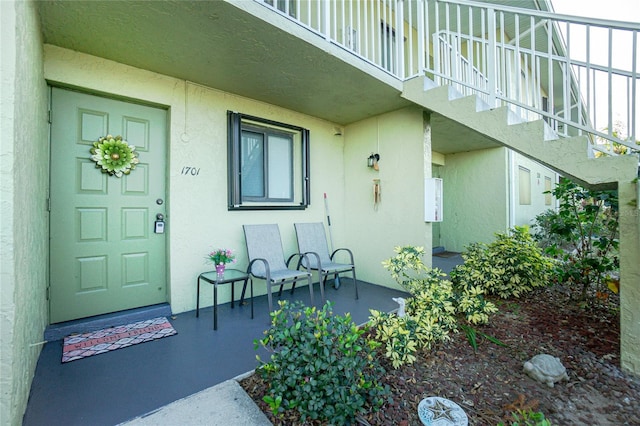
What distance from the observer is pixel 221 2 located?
211cm

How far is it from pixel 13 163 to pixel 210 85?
8.15ft

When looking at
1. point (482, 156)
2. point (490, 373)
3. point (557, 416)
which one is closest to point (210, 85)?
point (490, 373)

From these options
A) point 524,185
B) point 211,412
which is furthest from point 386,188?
point 524,185

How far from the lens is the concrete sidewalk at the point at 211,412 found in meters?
1.55

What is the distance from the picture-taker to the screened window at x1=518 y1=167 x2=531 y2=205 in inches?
273

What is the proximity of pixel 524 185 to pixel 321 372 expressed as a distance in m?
7.79

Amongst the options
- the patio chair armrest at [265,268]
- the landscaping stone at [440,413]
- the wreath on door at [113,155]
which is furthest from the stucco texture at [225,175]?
the landscaping stone at [440,413]

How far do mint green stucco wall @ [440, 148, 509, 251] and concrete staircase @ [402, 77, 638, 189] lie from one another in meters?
3.61

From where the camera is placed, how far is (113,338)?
2578 millimetres

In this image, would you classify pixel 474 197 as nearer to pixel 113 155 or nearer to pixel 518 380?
pixel 518 380

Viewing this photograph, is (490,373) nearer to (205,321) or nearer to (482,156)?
(205,321)

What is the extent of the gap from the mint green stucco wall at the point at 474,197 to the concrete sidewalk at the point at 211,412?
5.89m

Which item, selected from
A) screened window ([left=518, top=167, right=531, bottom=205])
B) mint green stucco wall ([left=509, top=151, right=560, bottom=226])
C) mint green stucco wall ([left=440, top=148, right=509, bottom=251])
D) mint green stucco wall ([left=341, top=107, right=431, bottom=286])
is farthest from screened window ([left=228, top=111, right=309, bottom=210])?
screened window ([left=518, top=167, right=531, bottom=205])

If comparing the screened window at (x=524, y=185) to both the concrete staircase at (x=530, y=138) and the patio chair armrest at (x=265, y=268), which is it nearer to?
the concrete staircase at (x=530, y=138)
